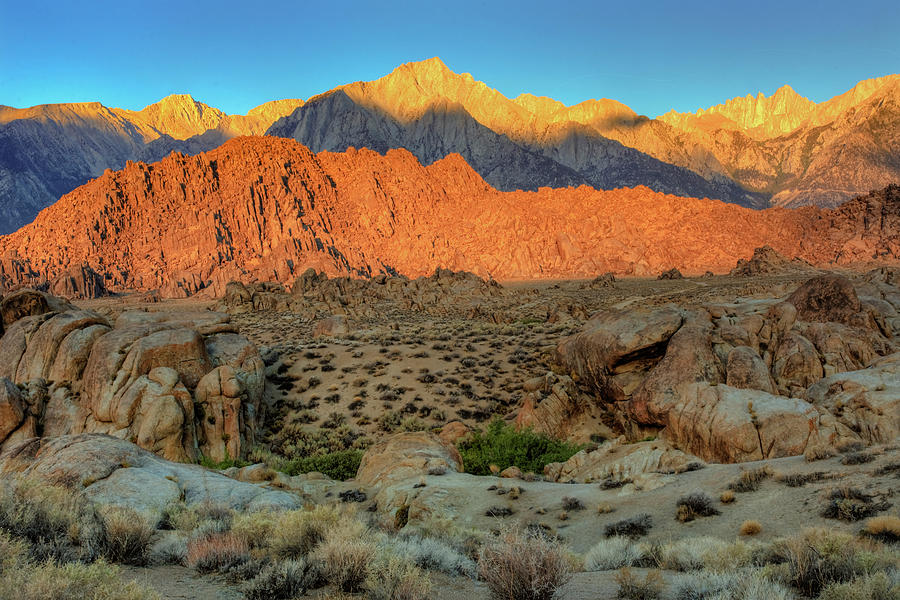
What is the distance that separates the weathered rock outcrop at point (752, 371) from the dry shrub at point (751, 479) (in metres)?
2.92

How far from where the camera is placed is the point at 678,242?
368 ft

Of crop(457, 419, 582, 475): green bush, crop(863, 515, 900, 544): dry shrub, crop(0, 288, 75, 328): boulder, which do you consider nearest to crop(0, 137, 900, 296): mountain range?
crop(0, 288, 75, 328): boulder

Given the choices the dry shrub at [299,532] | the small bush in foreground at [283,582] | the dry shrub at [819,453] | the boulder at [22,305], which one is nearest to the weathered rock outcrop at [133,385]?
the boulder at [22,305]

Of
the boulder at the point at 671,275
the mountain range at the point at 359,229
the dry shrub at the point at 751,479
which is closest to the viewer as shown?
the dry shrub at the point at 751,479

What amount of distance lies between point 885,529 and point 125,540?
31.0 ft

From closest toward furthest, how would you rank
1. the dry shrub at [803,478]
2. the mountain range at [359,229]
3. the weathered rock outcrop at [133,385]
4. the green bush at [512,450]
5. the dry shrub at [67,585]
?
the dry shrub at [67,585] < the dry shrub at [803,478] < the green bush at [512,450] < the weathered rock outcrop at [133,385] < the mountain range at [359,229]

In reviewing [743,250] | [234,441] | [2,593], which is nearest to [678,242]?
[743,250]

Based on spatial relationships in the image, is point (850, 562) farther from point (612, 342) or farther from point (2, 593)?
point (612, 342)

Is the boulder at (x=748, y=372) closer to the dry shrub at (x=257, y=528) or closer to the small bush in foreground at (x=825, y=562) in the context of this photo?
the small bush in foreground at (x=825, y=562)

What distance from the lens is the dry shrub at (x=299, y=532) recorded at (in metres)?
6.35

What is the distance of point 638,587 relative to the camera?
5.46m

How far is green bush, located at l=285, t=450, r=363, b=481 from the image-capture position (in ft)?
55.5

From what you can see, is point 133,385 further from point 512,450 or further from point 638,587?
point 638,587

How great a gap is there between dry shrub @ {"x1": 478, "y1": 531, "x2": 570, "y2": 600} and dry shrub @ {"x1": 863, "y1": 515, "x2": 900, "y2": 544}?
4.22 meters
